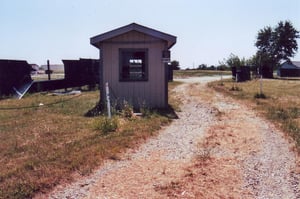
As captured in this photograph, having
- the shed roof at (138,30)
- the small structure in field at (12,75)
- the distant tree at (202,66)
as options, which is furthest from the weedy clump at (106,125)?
the distant tree at (202,66)

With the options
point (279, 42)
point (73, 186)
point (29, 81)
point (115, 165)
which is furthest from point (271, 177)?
point (279, 42)

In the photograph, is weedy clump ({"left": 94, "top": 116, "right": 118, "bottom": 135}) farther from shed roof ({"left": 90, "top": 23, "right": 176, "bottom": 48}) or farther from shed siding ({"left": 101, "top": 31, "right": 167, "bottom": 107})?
shed roof ({"left": 90, "top": 23, "right": 176, "bottom": 48})

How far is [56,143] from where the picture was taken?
248 inches

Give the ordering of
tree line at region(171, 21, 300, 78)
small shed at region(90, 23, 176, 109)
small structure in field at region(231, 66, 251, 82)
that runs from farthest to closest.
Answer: tree line at region(171, 21, 300, 78), small structure in field at region(231, 66, 251, 82), small shed at region(90, 23, 176, 109)

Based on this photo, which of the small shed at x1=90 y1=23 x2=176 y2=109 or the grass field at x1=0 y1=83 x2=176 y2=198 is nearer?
the grass field at x1=0 y1=83 x2=176 y2=198

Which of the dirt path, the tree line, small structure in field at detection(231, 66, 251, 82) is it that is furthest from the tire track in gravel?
the tree line

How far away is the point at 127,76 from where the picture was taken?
1129 cm

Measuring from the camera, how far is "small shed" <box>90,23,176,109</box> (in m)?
11.0

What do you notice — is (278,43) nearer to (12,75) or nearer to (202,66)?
(202,66)

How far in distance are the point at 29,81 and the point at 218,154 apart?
13304mm

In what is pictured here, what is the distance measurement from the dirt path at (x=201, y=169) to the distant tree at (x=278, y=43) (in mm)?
44666

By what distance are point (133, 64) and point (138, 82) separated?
2.03 feet

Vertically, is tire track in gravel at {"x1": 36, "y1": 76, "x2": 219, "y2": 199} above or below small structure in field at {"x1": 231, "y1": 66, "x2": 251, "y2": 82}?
below

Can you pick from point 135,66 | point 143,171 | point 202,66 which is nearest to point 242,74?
point 135,66
